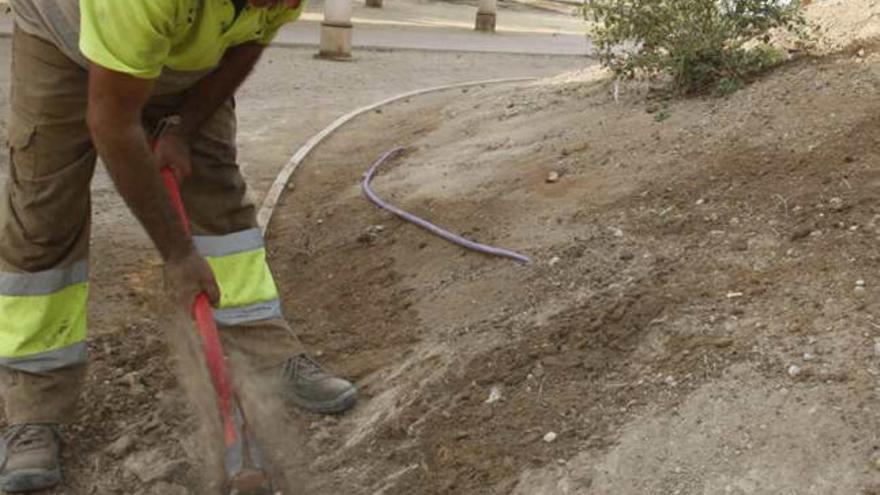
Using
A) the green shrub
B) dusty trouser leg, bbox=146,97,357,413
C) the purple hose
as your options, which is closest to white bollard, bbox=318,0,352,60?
the purple hose

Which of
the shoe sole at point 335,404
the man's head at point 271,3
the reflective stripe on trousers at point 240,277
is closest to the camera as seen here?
the man's head at point 271,3

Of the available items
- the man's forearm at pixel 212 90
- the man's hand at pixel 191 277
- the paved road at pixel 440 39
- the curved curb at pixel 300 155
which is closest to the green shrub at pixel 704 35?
the curved curb at pixel 300 155

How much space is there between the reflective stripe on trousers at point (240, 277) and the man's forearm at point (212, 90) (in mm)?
432

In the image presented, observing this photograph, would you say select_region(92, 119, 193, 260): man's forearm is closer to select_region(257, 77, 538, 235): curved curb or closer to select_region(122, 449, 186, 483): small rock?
select_region(122, 449, 186, 483): small rock

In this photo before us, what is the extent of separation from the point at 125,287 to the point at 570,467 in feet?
8.06

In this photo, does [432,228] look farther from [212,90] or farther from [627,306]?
[212,90]

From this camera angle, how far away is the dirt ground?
294 centimetres

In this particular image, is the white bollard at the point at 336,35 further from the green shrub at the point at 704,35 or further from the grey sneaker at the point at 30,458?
the grey sneaker at the point at 30,458

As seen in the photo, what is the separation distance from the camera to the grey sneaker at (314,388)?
11.9 ft

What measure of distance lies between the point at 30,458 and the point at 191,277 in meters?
0.88

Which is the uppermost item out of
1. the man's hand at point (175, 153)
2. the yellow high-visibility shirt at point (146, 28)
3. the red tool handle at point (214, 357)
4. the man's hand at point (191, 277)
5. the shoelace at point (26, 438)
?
the yellow high-visibility shirt at point (146, 28)

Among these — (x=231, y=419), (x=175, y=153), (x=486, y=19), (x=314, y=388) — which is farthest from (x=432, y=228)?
(x=486, y=19)

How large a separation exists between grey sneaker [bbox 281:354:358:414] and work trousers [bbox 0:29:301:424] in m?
0.09

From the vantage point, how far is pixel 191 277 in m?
2.94
